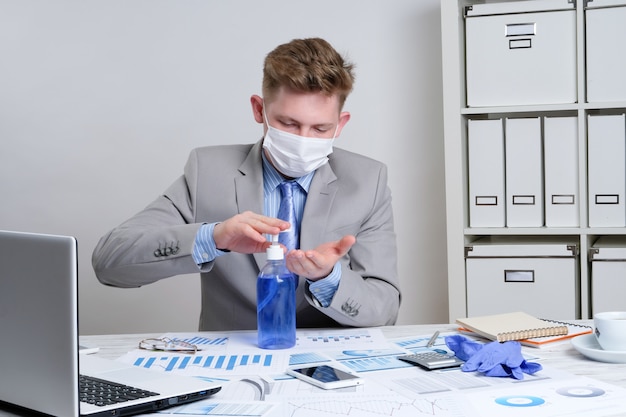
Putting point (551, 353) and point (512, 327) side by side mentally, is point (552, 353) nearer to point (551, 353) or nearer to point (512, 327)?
point (551, 353)

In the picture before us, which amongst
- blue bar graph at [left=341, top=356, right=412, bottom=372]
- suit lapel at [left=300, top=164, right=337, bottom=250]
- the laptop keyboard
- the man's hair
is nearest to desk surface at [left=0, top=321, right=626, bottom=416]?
the laptop keyboard

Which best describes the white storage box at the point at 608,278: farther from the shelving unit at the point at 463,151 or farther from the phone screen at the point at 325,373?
the phone screen at the point at 325,373

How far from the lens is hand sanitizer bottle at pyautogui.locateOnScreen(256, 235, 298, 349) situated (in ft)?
4.39

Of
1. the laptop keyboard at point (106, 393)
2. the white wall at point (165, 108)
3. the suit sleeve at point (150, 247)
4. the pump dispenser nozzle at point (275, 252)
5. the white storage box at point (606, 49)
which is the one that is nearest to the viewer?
the laptop keyboard at point (106, 393)

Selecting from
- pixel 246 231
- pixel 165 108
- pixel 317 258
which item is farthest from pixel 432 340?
pixel 165 108

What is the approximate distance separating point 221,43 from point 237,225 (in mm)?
1552

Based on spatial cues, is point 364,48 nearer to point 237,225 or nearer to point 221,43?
point 221,43

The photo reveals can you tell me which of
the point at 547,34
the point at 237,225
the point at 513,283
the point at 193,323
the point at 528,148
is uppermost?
the point at 547,34

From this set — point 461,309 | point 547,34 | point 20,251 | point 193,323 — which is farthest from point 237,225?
point 193,323

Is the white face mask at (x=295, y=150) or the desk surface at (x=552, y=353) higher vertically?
the white face mask at (x=295, y=150)

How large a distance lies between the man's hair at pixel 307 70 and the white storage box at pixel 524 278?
0.90 meters

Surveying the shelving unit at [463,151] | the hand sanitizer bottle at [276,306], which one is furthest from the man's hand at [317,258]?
the shelving unit at [463,151]

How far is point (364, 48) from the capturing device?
8.91 ft

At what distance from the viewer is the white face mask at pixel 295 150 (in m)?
1.68
